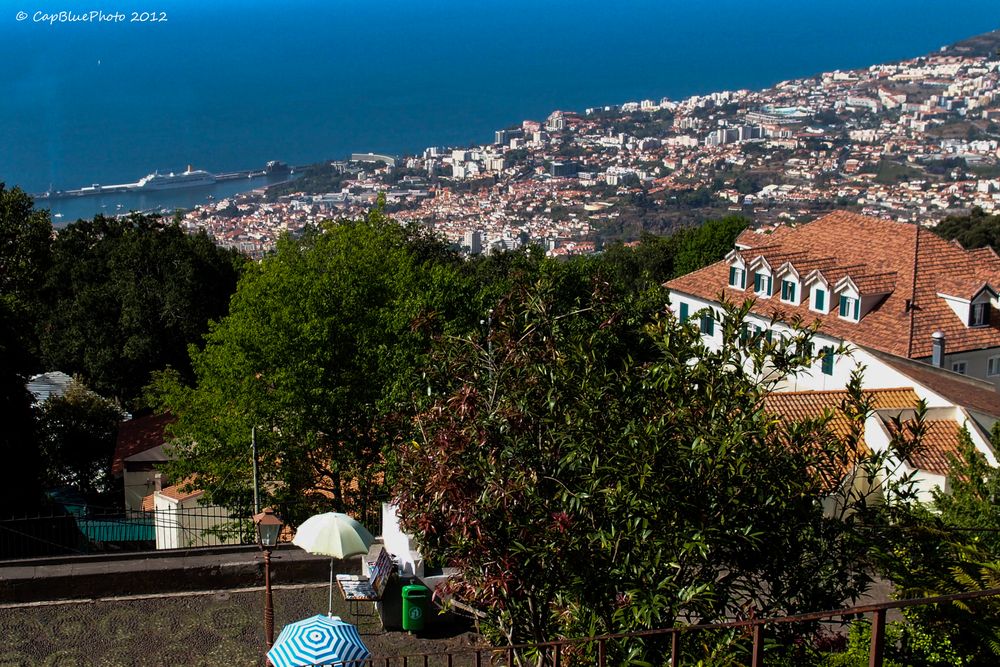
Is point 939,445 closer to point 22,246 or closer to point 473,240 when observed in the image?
point 22,246

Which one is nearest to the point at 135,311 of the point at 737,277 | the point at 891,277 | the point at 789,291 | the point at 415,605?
the point at 737,277

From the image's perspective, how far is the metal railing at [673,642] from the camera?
464 centimetres

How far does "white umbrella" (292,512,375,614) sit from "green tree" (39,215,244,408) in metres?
24.6

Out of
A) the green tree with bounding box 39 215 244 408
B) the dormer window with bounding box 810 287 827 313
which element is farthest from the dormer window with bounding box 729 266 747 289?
the green tree with bounding box 39 215 244 408

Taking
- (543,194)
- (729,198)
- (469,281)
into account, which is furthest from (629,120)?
(469,281)

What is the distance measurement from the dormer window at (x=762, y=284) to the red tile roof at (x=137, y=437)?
15.1 meters

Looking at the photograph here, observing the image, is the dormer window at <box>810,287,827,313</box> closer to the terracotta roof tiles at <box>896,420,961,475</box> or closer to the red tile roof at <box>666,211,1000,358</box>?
the red tile roof at <box>666,211,1000,358</box>

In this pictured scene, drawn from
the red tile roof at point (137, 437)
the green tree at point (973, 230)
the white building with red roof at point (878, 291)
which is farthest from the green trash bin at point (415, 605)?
the green tree at point (973, 230)

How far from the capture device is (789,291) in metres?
29.9

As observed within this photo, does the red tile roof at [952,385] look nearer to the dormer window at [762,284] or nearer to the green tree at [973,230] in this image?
the dormer window at [762,284]

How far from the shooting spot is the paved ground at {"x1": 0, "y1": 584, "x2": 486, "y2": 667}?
1005 cm

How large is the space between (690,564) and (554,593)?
0.92m

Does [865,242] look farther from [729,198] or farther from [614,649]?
[729,198]

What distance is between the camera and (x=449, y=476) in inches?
294
